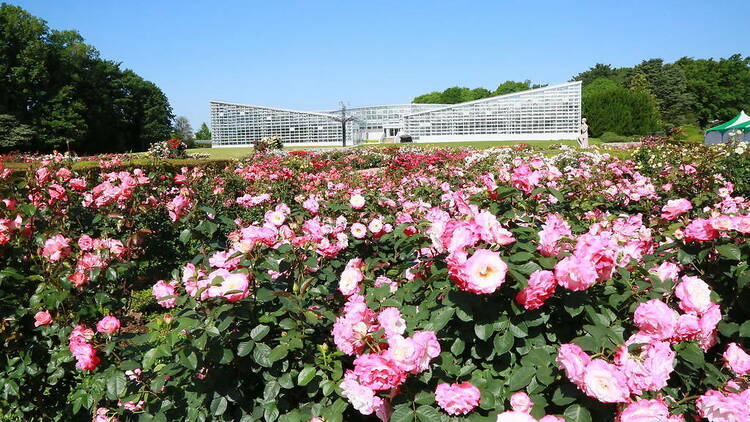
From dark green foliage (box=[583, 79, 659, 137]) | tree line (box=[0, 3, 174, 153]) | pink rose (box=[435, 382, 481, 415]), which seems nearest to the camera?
pink rose (box=[435, 382, 481, 415])

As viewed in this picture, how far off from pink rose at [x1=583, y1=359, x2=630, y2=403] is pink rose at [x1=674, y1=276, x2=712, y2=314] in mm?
371

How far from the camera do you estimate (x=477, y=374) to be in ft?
3.44

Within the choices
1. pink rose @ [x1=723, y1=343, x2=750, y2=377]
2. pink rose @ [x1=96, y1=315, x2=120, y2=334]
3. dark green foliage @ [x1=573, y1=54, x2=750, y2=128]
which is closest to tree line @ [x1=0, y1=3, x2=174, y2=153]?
pink rose @ [x1=96, y1=315, x2=120, y2=334]

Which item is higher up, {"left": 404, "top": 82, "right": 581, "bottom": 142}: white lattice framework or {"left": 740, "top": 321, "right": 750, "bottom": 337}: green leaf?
{"left": 404, "top": 82, "right": 581, "bottom": 142}: white lattice framework

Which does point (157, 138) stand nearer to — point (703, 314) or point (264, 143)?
point (264, 143)

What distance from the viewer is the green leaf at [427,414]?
91 centimetres

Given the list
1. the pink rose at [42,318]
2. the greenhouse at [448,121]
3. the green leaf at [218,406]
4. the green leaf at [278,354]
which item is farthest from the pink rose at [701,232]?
the greenhouse at [448,121]

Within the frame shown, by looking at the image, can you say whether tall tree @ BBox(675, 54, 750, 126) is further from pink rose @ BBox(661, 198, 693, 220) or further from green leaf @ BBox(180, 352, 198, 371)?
green leaf @ BBox(180, 352, 198, 371)

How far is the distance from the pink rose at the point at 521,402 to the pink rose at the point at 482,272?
225 millimetres

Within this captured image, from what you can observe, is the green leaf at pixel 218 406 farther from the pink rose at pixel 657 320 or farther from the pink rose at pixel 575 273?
the pink rose at pixel 657 320

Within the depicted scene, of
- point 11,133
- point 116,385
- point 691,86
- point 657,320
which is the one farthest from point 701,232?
point 691,86

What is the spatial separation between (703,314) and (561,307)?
0.30m

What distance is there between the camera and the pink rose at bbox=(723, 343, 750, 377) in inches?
40.9

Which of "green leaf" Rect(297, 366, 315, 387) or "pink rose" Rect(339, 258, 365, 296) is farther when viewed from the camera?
"pink rose" Rect(339, 258, 365, 296)
